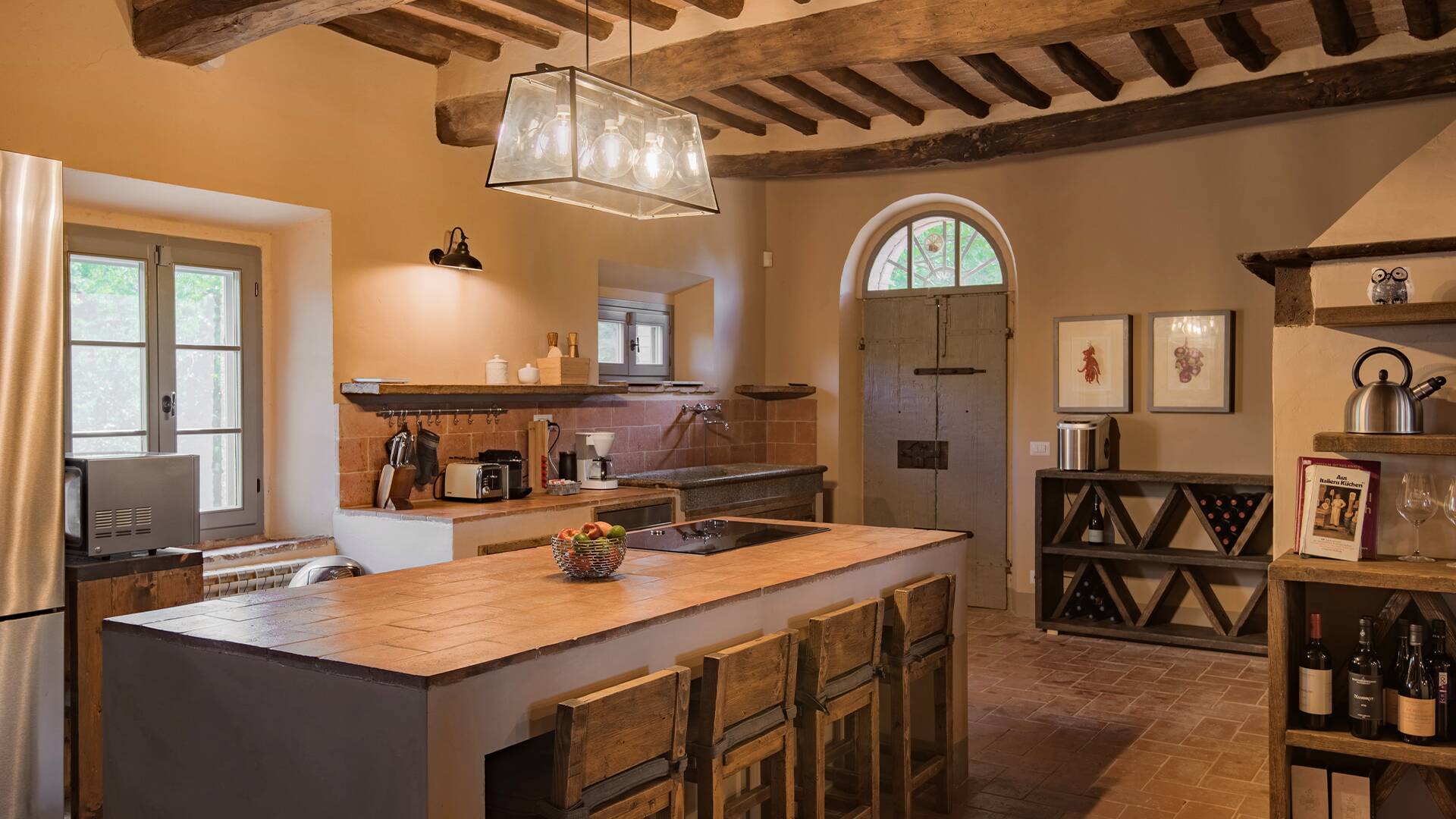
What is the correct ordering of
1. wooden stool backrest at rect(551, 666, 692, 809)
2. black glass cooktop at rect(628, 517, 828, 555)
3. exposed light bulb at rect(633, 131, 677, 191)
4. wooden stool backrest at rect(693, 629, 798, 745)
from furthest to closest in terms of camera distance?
black glass cooktop at rect(628, 517, 828, 555) → exposed light bulb at rect(633, 131, 677, 191) → wooden stool backrest at rect(693, 629, 798, 745) → wooden stool backrest at rect(551, 666, 692, 809)

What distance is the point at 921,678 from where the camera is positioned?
427 centimetres

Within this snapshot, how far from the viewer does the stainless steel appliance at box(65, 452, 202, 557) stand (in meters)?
3.78

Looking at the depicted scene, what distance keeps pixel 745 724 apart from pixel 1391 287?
2321mm

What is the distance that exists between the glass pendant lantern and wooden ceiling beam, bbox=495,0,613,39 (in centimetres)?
147

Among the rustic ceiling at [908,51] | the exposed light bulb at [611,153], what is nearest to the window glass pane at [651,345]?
the rustic ceiling at [908,51]

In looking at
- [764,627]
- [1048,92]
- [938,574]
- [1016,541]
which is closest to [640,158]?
[764,627]

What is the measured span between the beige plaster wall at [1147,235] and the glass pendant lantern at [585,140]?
423 centimetres

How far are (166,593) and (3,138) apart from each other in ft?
5.91

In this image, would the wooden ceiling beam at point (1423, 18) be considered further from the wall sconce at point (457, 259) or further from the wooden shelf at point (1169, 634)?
the wall sconce at point (457, 259)

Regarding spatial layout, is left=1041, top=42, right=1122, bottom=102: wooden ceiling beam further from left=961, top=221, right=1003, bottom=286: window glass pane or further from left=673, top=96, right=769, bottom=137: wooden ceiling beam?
left=673, top=96, right=769, bottom=137: wooden ceiling beam

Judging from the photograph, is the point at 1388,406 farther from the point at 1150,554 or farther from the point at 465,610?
the point at 1150,554

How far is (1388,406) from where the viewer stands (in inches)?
124

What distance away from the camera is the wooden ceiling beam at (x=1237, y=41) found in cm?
514

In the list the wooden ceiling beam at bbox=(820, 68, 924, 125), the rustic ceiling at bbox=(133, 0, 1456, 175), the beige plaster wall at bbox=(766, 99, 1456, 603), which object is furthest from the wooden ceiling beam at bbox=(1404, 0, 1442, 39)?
the wooden ceiling beam at bbox=(820, 68, 924, 125)
